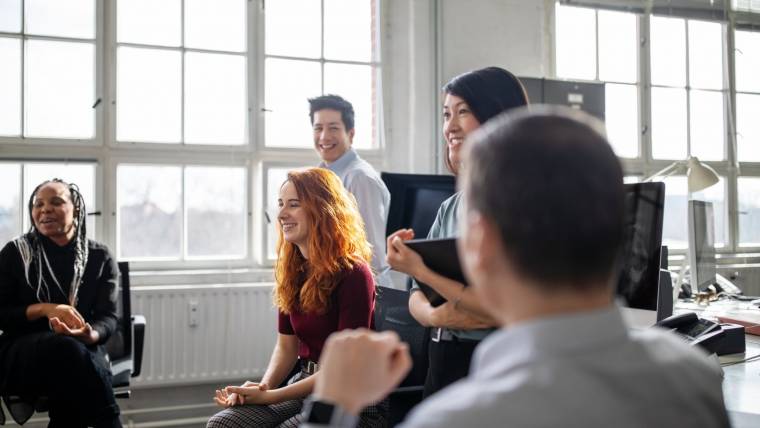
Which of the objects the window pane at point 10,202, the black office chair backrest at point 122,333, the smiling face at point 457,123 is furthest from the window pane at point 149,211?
the smiling face at point 457,123

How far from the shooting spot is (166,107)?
13.5 feet

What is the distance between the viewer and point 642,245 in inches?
68.6

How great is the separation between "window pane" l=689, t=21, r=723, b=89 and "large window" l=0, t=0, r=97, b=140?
3459 millimetres

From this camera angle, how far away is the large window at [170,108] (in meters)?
3.87

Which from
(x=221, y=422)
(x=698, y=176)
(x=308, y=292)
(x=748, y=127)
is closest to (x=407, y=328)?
(x=308, y=292)

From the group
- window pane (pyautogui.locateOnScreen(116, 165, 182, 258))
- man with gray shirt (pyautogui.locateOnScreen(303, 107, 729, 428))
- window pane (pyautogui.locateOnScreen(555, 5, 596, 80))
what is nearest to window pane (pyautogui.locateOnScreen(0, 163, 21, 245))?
window pane (pyautogui.locateOnScreen(116, 165, 182, 258))

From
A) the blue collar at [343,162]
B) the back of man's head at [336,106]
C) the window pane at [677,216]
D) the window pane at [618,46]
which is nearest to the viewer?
the blue collar at [343,162]

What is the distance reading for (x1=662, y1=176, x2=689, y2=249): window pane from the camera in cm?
361

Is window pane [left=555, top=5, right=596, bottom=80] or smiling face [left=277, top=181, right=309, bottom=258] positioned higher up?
window pane [left=555, top=5, right=596, bottom=80]

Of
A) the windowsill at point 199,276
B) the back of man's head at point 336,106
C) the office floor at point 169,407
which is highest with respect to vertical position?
the back of man's head at point 336,106

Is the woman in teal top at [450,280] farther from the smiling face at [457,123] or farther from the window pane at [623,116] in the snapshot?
the window pane at [623,116]

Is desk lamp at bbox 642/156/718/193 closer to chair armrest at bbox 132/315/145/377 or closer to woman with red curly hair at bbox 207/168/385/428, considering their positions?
woman with red curly hair at bbox 207/168/385/428

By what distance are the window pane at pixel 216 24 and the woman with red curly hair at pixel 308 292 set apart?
204 cm

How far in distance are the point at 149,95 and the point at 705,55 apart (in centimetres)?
323
